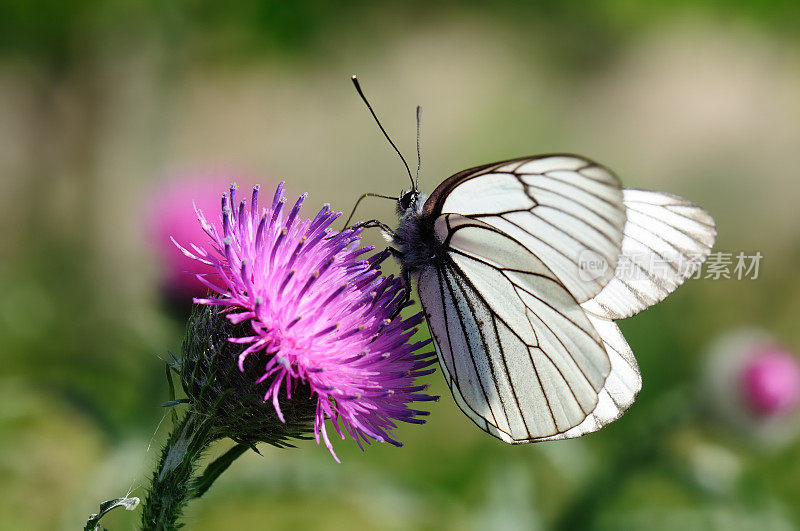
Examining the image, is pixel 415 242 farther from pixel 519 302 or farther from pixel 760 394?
pixel 760 394

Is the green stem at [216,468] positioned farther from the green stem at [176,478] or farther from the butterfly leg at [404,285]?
the butterfly leg at [404,285]

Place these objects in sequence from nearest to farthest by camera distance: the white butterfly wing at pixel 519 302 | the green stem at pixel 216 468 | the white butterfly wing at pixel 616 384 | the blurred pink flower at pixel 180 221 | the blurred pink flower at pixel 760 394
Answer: the green stem at pixel 216 468 → the white butterfly wing at pixel 519 302 → the white butterfly wing at pixel 616 384 → the blurred pink flower at pixel 180 221 → the blurred pink flower at pixel 760 394

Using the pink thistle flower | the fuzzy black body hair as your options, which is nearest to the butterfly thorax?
the fuzzy black body hair

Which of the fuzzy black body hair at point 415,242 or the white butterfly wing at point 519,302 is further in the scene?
the fuzzy black body hair at point 415,242

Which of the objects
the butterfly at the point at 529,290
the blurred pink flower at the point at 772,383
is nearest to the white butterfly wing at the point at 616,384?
the butterfly at the point at 529,290

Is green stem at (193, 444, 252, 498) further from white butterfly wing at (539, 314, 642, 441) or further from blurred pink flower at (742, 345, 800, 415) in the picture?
blurred pink flower at (742, 345, 800, 415)

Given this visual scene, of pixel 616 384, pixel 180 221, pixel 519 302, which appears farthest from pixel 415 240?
pixel 180 221

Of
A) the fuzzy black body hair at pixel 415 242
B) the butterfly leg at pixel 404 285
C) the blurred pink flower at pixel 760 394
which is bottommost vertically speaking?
the blurred pink flower at pixel 760 394
